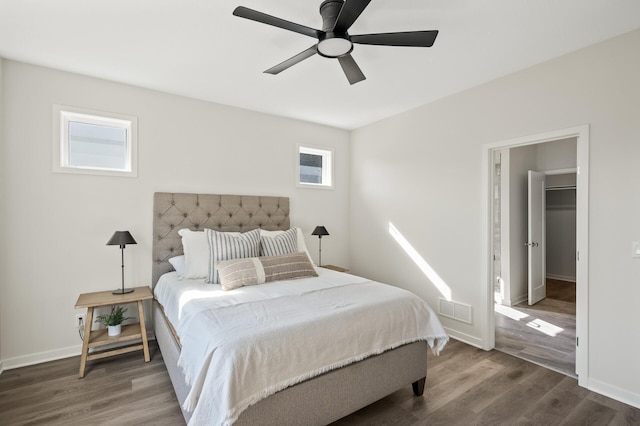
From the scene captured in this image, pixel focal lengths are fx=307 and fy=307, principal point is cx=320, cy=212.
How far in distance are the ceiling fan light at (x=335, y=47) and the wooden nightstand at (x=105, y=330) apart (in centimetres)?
258

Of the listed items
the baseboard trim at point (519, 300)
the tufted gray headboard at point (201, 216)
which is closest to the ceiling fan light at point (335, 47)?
the tufted gray headboard at point (201, 216)

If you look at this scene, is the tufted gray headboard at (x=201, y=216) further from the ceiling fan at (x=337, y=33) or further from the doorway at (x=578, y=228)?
the doorway at (x=578, y=228)

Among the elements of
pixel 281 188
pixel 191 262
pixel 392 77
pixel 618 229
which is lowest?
pixel 191 262

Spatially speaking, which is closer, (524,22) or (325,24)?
(325,24)

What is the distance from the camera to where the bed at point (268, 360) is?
1566 millimetres

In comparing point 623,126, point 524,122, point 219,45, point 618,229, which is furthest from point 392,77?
point 618,229

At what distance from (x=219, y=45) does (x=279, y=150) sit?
1.85 metres

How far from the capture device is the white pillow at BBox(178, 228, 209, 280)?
2924 millimetres

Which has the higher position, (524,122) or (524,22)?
(524,22)

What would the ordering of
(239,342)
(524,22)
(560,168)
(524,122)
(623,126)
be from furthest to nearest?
(560,168) < (524,122) < (623,126) < (524,22) < (239,342)

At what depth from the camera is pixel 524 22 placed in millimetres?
2141

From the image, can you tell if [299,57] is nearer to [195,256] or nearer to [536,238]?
[195,256]

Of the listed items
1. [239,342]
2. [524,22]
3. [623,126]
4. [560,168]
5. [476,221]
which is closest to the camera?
[239,342]

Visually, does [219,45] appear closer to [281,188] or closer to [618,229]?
[281,188]
